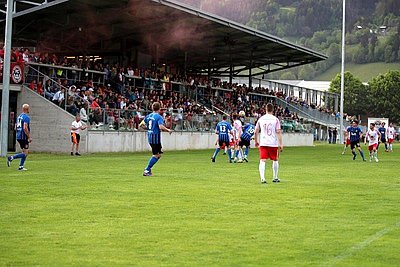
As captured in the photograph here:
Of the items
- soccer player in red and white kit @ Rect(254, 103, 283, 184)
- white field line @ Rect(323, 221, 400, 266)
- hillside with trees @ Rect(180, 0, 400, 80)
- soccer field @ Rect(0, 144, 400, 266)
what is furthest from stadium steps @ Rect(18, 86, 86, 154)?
hillside with trees @ Rect(180, 0, 400, 80)

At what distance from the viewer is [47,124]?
3994cm

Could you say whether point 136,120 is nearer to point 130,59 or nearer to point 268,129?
point 130,59

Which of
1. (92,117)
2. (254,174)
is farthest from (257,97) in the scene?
(254,174)

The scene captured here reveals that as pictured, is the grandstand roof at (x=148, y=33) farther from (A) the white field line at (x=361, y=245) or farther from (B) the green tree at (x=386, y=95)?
(B) the green tree at (x=386, y=95)

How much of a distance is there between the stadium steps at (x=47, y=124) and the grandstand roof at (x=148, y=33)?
579cm

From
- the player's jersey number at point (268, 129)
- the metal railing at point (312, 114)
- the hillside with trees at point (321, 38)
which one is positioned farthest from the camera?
the hillside with trees at point (321, 38)

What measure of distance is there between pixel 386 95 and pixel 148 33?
262 feet

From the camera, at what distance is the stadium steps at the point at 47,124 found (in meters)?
39.3

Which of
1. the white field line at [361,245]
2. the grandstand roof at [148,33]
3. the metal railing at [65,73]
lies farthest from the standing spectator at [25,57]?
the white field line at [361,245]

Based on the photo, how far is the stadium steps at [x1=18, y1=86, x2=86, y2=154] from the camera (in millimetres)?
39281

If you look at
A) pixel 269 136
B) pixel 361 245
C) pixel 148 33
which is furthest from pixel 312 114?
pixel 361 245

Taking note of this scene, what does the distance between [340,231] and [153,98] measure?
126ft

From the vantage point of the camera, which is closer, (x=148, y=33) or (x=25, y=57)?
(x=25, y=57)

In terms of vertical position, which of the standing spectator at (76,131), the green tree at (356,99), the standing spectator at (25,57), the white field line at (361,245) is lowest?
the white field line at (361,245)
